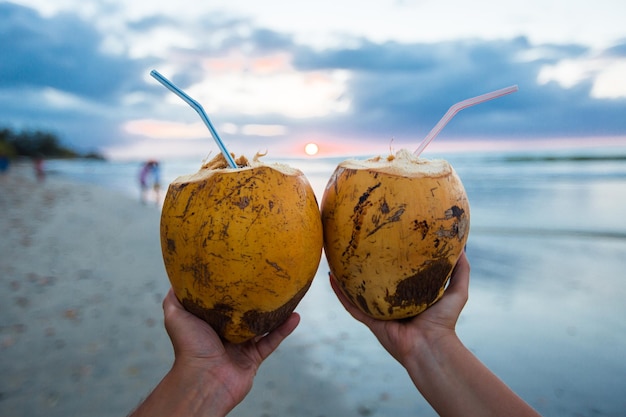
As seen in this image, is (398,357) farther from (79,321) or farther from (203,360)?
(79,321)

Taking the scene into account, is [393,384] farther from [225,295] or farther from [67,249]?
[67,249]

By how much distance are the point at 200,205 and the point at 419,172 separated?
0.73 meters

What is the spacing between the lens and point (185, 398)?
4.30ft

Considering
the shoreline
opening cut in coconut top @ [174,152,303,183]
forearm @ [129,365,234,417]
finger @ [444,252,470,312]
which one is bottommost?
the shoreline

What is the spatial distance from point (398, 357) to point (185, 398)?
2.61ft

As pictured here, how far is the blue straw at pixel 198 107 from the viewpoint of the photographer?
4.38ft

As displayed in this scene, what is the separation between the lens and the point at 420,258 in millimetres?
1396

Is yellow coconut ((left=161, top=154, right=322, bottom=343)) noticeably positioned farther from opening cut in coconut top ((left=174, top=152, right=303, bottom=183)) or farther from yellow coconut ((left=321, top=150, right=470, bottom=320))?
yellow coconut ((left=321, top=150, right=470, bottom=320))

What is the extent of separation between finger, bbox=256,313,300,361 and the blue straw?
0.66 metres

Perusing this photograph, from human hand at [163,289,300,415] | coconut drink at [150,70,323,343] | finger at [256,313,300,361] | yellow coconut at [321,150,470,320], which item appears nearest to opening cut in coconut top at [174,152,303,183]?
coconut drink at [150,70,323,343]

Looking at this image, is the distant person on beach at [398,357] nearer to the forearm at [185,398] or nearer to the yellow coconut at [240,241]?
the forearm at [185,398]

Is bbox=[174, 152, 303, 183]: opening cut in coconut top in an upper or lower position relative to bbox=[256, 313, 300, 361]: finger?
upper

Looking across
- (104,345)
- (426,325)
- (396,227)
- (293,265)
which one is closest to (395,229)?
(396,227)

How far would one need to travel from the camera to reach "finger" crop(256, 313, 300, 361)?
163cm
